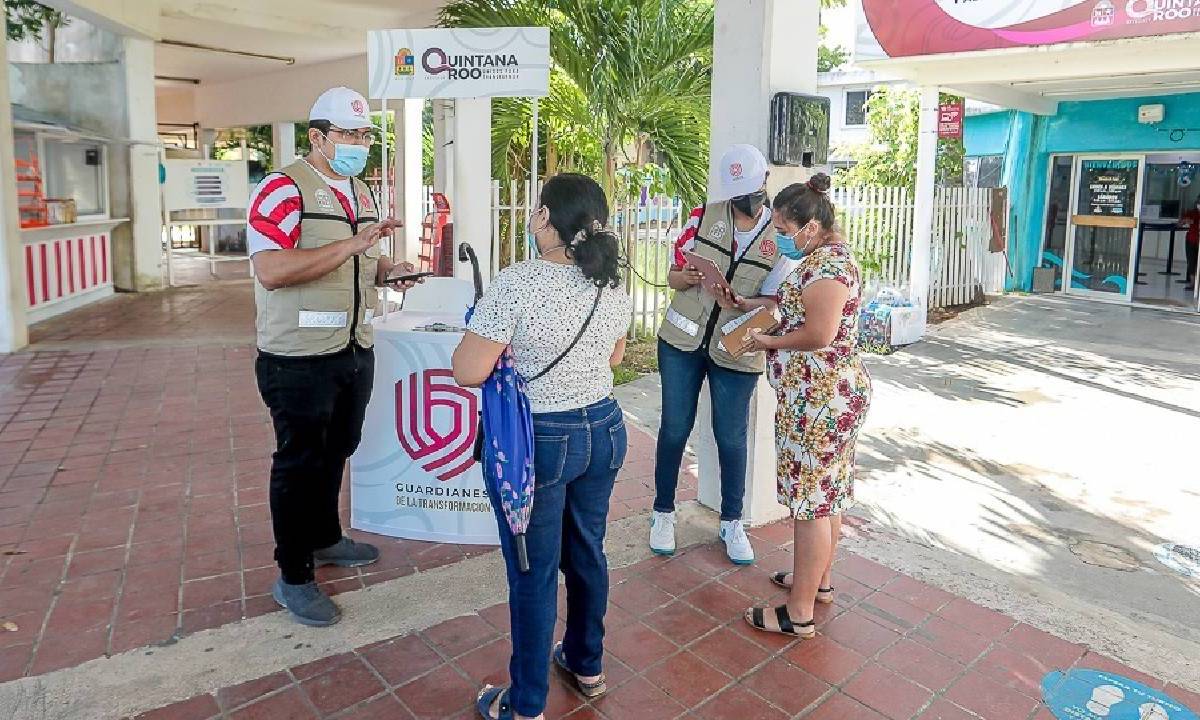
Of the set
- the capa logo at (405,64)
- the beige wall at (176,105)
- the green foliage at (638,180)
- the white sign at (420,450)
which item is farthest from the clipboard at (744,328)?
the beige wall at (176,105)

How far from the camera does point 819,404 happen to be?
3062 millimetres

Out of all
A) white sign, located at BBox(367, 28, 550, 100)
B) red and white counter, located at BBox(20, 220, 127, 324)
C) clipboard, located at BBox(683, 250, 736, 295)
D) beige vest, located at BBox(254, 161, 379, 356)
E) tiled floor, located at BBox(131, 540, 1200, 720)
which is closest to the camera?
tiled floor, located at BBox(131, 540, 1200, 720)

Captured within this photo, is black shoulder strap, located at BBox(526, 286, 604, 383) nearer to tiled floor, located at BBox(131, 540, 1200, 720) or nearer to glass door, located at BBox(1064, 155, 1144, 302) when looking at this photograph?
tiled floor, located at BBox(131, 540, 1200, 720)

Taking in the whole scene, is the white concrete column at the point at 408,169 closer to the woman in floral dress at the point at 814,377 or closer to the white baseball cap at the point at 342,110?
the white baseball cap at the point at 342,110

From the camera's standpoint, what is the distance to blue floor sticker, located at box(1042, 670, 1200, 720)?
2.78 meters

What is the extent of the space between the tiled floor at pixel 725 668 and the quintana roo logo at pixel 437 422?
0.75 meters

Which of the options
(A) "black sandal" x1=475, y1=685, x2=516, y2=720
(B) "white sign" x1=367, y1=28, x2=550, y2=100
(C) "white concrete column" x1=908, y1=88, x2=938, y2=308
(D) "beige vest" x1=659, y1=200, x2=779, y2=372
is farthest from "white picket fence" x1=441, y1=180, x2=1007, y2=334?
(A) "black sandal" x1=475, y1=685, x2=516, y2=720

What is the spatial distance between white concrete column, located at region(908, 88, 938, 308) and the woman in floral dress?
23.6 feet

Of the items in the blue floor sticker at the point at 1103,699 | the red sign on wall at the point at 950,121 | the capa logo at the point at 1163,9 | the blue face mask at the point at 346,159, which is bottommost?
the blue floor sticker at the point at 1103,699

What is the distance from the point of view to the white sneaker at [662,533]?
3.84 metres

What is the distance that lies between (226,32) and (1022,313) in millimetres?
11473

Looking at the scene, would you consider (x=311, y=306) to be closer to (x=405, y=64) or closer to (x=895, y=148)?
(x=405, y=64)

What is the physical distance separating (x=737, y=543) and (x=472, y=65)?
274 centimetres

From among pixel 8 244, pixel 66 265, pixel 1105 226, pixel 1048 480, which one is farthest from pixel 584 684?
pixel 1105 226
